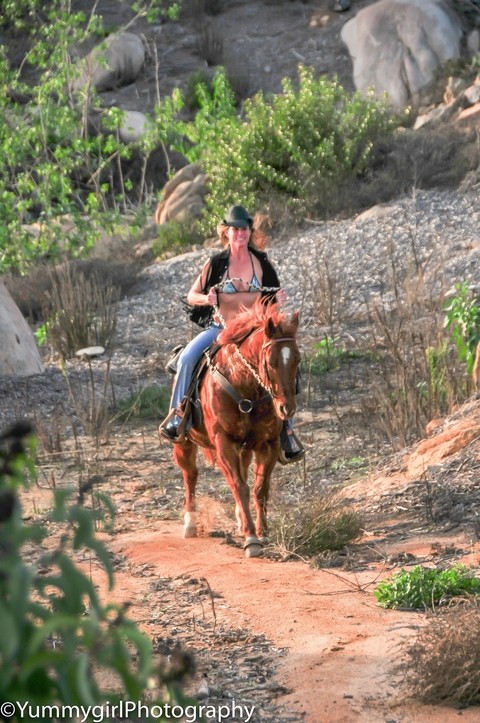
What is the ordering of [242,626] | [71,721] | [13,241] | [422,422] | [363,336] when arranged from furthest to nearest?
1. [13,241]
2. [363,336]
3. [422,422]
4. [242,626]
5. [71,721]

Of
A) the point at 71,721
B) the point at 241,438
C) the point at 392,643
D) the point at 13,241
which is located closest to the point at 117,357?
the point at 13,241

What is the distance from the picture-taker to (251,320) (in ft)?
26.3

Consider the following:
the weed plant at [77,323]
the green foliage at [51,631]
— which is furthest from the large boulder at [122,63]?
the green foliage at [51,631]

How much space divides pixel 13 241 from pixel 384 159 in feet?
A: 20.2

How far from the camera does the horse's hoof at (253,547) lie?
26.3ft

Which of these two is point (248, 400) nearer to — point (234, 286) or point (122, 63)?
point (234, 286)

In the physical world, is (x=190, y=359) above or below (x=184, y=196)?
above

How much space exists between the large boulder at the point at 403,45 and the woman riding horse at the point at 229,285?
18978mm

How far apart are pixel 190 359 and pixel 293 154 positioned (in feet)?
40.0

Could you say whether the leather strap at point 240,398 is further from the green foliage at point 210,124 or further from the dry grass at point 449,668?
the green foliage at point 210,124

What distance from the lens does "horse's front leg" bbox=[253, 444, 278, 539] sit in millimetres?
8336

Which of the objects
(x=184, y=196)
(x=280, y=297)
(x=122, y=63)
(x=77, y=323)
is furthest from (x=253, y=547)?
(x=122, y=63)

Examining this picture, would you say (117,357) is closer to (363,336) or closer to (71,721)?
(363,336)

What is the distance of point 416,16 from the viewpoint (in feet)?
94.7
